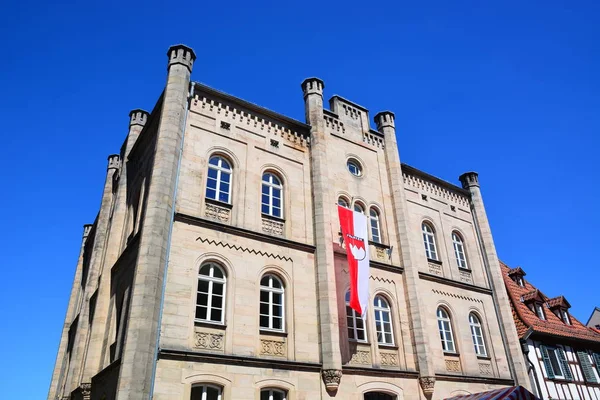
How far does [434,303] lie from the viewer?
19594 mm

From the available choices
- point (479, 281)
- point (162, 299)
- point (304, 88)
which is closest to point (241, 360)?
point (162, 299)

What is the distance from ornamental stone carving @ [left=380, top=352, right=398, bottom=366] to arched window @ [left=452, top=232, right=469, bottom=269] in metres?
7.62

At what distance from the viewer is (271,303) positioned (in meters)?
14.8

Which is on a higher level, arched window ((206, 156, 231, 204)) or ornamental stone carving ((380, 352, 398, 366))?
arched window ((206, 156, 231, 204))

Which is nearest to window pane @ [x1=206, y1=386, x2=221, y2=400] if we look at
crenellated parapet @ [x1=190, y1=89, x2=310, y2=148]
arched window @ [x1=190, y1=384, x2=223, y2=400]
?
arched window @ [x1=190, y1=384, x2=223, y2=400]

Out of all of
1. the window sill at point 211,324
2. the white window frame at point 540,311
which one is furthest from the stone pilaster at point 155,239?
the white window frame at point 540,311

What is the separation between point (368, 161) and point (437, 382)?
9.78 m

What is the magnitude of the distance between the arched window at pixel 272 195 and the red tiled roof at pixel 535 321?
14564mm

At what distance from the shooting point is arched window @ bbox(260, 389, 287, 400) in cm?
1327

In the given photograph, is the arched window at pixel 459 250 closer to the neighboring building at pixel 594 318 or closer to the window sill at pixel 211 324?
the window sill at pixel 211 324

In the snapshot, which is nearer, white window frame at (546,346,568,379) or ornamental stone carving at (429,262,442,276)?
ornamental stone carving at (429,262,442,276)

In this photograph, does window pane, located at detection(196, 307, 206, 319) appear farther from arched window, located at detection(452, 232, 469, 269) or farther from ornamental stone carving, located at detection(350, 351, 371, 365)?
arched window, located at detection(452, 232, 469, 269)

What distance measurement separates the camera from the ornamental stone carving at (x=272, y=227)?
52.5 ft

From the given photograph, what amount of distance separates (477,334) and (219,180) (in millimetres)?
14055
